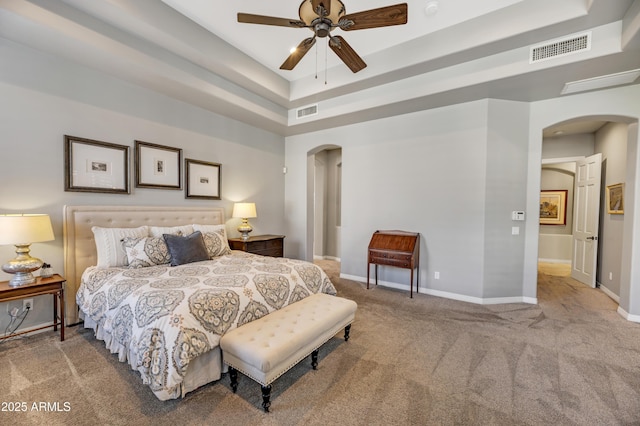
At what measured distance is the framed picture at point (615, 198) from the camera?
3.84 metres

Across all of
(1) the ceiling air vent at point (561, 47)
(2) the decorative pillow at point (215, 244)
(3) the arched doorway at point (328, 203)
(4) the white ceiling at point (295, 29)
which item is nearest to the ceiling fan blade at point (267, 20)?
(4) the white ceiling at point (295, 29)

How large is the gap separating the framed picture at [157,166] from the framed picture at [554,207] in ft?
27.7

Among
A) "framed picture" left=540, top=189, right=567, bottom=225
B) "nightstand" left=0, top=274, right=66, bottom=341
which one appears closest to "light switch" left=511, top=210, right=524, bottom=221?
"framed picture" left=540, top=189, right=567, bottom=225

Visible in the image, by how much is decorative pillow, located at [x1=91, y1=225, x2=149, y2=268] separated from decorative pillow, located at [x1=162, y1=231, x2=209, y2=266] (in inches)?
17.8

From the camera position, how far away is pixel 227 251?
3.79m

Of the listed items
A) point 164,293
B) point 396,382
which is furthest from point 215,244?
point 396,382

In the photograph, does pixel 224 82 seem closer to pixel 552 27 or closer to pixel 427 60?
pixel 427 60

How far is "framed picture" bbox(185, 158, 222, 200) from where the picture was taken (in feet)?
13.5

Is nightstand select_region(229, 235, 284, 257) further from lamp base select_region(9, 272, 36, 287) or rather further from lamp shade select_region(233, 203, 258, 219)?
lamp base select_region(9, 272, 36, 287)

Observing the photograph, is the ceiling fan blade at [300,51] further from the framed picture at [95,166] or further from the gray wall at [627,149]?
the gray wall at [627,149]

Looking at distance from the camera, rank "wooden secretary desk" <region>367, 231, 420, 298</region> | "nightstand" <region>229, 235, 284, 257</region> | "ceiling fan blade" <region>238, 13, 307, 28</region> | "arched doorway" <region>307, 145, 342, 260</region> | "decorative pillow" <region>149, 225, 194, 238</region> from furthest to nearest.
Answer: "arched doorway" <region>307, 145, 342, 260</region>, "nightstand" <region>229, 235, 284, 257</region>, "wooden secretary desk" <region>367, 231, 420, 298</region>, "decorative pillow" <region>149, 225, 194, 238</region>, "ceiling fan blade" <region>238, 13, 307, 28</region>

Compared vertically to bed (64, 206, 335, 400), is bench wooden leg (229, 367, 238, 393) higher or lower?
lower

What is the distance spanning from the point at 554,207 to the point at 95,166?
946 cm

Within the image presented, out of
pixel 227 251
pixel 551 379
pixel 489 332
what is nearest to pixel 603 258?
pixel 489 332
